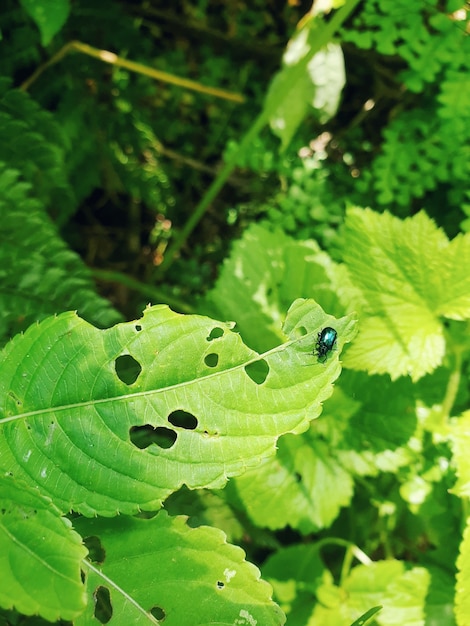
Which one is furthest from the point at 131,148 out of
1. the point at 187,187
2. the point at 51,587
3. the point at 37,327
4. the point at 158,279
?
the point at 51,587

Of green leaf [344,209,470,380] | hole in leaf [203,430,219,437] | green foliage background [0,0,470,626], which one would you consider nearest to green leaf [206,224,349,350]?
green foliage background [0,0,470,626]

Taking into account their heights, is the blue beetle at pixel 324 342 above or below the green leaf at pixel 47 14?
below

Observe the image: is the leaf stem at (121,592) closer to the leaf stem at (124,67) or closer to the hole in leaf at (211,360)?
the hole in leaf at (211,360)

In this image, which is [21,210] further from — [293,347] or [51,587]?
[51,587]

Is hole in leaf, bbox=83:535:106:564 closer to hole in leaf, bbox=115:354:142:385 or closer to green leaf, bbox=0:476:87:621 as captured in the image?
green leaf, bbox=0:476:87:621

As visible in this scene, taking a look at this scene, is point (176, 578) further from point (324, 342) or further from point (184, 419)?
point (184, 419)

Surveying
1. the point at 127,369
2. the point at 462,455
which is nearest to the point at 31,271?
the point at 127,369

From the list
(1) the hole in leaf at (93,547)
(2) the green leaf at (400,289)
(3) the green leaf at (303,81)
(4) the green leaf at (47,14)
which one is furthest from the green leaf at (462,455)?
(4) the green leaf at (47,14)
